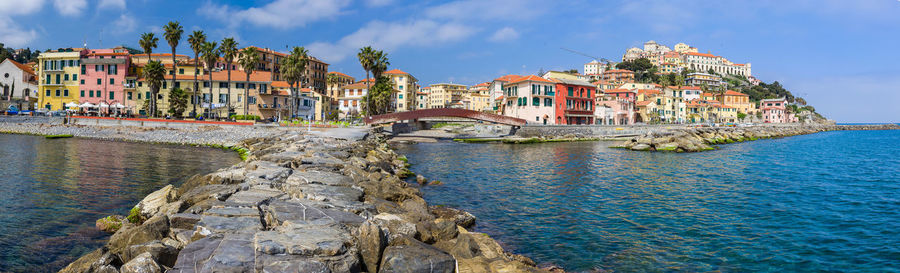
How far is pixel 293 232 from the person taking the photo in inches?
393

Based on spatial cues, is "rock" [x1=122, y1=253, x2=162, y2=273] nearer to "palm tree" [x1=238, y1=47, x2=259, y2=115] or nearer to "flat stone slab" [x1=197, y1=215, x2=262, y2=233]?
"flat stone slab" [x1=197, y1=215, x2=262, y2=233]

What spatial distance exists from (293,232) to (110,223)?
8921 millimetres

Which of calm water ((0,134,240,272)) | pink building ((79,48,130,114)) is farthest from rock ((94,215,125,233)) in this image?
pink building ((79,48,130,114))

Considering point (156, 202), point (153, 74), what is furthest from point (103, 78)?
point (156, 202)

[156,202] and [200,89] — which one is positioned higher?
[200,89]

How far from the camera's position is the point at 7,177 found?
25125mm

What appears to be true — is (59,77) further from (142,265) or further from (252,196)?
(142,265)

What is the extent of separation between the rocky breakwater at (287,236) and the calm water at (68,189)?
1697mm

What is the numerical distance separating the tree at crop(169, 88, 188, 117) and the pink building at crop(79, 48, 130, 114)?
490 inches

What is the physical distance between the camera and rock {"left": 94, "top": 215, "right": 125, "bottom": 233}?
1477 cm

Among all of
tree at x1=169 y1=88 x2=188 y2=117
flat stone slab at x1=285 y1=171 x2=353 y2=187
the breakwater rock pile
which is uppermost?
tree at x1=169 y1=88 x2=188 y2=117

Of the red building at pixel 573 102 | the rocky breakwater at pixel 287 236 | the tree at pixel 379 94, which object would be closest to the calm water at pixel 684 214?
the rocky breakwater at pixel 287 236

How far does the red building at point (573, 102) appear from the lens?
84500 mm

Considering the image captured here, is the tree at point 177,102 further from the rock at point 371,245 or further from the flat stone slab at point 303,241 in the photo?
the rock at point 371,245
